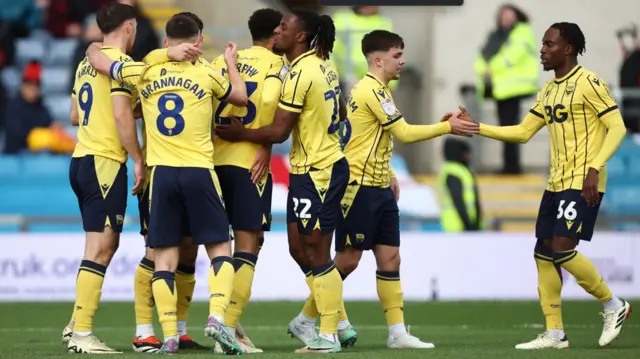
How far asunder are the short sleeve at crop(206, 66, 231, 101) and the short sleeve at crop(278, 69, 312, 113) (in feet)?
1.33

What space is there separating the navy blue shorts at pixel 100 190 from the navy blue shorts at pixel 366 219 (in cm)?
162

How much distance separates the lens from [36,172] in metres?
18.0

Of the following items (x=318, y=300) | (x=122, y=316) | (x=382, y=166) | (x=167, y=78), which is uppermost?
(x=167, y=78)

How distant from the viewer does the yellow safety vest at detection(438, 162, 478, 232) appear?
16781 millimetres

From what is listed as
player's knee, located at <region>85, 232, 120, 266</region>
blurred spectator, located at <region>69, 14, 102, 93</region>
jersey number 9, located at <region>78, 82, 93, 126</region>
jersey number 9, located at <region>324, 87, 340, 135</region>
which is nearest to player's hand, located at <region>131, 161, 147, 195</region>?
player's knee, located at <region>85, 232, 120, 266</region>

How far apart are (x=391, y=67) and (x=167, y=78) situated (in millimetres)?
1826

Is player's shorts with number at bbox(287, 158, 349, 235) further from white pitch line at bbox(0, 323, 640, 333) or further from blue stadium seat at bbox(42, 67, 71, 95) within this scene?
blue stadium seat at bbox(42, 67, 71, 95)

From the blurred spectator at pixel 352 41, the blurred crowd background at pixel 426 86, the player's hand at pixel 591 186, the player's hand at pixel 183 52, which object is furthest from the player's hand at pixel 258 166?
the blurred spectator at pixel 352 41

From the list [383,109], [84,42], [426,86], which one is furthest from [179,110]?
[426,86]

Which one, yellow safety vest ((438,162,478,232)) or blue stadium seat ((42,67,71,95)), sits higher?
blue stadium seat ((42,67,71,95))

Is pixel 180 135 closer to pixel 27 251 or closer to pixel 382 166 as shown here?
pixel 382 166

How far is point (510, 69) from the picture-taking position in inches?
719

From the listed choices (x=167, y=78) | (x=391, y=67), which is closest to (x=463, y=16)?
(x=391, y=67)

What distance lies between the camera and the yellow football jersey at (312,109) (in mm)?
8680
